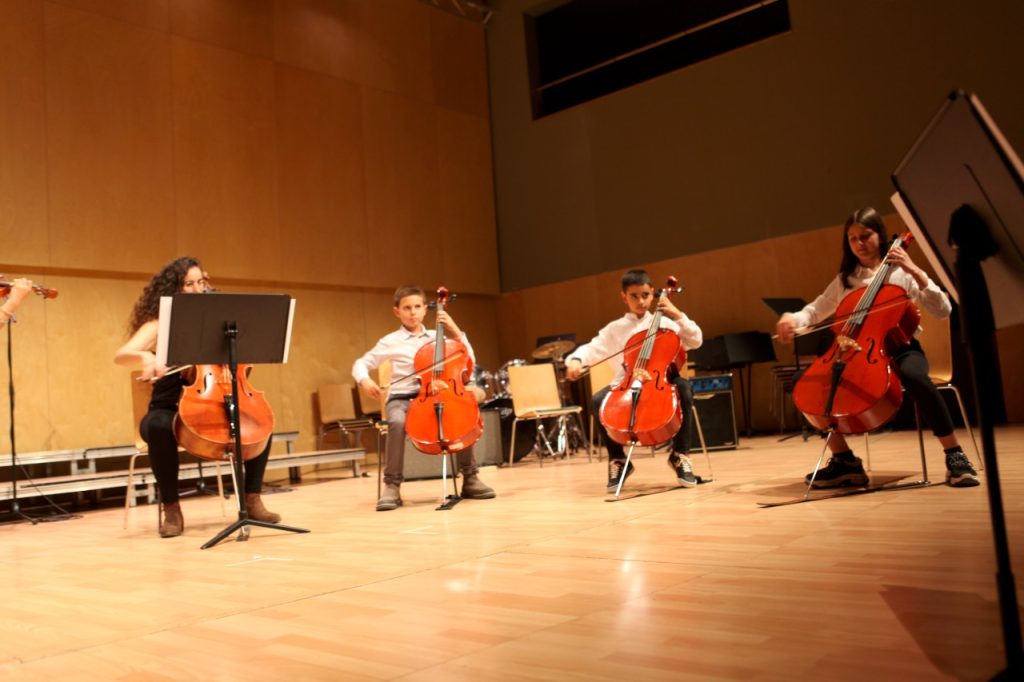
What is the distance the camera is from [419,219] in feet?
30.8

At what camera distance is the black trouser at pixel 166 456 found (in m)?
3.71

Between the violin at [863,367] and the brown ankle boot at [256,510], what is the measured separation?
215 centimetres

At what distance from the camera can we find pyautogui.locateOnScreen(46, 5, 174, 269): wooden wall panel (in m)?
6.85

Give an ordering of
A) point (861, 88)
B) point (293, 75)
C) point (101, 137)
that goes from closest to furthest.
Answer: point (101, 137)
point (861, 88)
point (293, 75)

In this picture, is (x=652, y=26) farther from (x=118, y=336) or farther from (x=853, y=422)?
(x=853, y=422)

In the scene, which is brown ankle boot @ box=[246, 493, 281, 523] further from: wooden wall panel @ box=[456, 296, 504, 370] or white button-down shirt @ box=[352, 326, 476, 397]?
wooden wall panel @ box=[456, 296, 504, 370]

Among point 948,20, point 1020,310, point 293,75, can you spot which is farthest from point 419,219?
point 1020,310

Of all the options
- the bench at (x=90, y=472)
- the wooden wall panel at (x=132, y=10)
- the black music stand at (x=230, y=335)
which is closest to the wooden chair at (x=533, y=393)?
the bench at (x=90, y=472)

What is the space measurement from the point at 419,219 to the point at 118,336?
10.9 feet

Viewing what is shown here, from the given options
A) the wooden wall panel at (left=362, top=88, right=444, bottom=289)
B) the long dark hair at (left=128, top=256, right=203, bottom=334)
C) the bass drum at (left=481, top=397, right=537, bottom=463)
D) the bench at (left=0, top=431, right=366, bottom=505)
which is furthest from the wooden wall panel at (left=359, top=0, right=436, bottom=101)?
the long dark hair at (left=128, top=256, right=203, bottom=334)

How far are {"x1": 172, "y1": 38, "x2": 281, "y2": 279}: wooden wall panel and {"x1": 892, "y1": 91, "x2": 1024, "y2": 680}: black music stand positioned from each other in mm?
6851

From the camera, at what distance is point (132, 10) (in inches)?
289

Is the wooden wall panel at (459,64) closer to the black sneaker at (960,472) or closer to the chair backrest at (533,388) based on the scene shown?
the chair backrest at (533,388)

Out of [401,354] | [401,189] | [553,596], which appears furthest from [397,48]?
[553,596]
